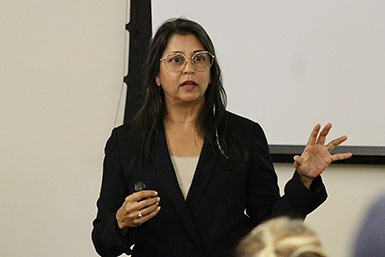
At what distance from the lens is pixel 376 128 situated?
2.68 meters

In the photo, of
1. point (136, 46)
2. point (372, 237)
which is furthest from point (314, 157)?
point (136, 46)

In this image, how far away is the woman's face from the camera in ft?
5.93

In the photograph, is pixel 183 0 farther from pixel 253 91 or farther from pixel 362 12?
pixel 362 12

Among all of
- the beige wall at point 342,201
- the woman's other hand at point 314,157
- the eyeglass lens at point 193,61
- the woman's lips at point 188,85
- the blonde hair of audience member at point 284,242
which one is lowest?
the beige wall at point 342,201

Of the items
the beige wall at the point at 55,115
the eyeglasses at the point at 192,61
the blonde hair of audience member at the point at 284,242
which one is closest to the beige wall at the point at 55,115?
the beige wall at the point at 55,115

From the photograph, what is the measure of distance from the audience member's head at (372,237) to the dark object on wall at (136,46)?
2379 millimetres

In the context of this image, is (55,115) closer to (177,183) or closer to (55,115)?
(55,115)

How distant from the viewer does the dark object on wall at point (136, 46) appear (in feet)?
9.37

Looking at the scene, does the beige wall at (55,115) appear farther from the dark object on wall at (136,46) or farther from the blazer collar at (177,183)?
the blazer collar at (177,183)

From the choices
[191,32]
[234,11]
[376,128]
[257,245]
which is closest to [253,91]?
[234,11]

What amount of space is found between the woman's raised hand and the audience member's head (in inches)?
37.9

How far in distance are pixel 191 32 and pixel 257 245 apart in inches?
55.8

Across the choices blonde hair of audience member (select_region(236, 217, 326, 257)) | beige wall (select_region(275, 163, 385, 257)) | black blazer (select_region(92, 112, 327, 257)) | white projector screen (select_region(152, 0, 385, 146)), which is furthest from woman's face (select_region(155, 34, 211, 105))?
blonde hair of audience member (select_region(236, 217, 326, 257))

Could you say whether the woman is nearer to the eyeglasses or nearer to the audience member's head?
the eyeglasses
